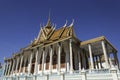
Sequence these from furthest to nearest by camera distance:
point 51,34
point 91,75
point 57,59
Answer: point 51,34 → point 57,59 → point 91,75

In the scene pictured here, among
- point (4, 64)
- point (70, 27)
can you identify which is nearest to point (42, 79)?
point (70, 27)

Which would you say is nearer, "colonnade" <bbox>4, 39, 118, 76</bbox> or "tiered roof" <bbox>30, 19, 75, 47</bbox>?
"colonnade" <bbox>4, 39, 118, 76</bbox>

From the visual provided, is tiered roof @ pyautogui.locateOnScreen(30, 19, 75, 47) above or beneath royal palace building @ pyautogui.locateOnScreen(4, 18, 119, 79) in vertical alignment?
→ above

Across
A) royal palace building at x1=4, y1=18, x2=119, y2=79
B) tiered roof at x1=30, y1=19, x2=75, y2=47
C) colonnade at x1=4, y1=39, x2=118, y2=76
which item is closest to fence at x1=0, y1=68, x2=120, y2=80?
royal palace building at x1=4, y1=18, x2=119, y2=79

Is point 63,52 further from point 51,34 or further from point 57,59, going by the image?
point 51,34

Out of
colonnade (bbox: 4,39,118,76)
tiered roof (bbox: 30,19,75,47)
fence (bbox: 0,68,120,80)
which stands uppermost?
tiered roof (bbox: 30,19,75,47)

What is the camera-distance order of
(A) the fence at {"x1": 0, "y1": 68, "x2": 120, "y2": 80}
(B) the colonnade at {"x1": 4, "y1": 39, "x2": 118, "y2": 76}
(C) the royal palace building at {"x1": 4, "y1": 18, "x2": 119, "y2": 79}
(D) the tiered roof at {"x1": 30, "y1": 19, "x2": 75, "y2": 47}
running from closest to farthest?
(A) the fence at {"x1": 0, "y1": 68, "x2": 120, "y2": 80} → (C) the royal palace building at {"x1": 4, "y1": 18, "x2": 119, "y2": 79} → (B) the colonnade at {"x1": 4, "y1": 39, "x2": 118, "y2": 76} → (D) the tiered roof at {"x1": 30, "y1": 19, "x2": 75, "y2": 47}

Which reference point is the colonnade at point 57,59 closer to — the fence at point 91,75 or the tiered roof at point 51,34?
the tiered roof at point 51,34

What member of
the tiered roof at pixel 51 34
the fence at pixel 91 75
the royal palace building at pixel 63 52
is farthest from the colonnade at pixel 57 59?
the fence at pixel 91 75

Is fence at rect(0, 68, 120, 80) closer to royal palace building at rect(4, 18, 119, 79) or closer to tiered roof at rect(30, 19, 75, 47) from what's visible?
royal palace building at rect(4, 18, 119, 79)

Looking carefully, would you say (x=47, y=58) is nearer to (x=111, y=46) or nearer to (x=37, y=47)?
(x=37, y=47)

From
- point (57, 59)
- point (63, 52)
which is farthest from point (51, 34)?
point (57, 59)

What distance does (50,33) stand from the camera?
27016 mm

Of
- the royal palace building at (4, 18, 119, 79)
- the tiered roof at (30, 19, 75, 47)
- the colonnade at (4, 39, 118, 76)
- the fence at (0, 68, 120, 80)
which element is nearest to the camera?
the fence at (0, 68, 120, 80)
